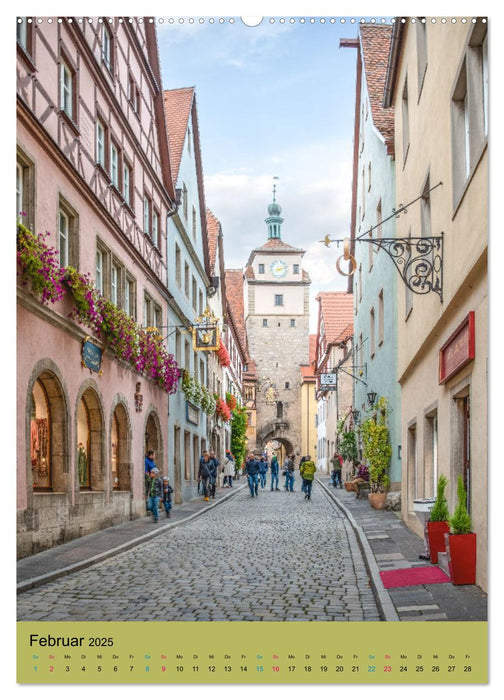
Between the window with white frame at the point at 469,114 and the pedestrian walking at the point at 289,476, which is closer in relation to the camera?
the window with white frame at the point at 469,114

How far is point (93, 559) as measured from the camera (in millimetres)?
10156

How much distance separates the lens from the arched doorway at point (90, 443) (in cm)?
1344

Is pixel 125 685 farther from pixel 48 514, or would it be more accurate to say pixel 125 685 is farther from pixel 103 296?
pixel 103 296

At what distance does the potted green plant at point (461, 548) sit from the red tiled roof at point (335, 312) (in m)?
37.4

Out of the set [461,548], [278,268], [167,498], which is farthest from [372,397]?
[278,268]

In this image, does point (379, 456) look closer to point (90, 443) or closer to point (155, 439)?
point (155, 439)

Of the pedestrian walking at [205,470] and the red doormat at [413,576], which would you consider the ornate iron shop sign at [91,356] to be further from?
the pedestrian walking at [205,470]

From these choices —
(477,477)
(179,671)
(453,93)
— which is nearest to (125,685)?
(179,671)

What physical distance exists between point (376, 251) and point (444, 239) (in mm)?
6431

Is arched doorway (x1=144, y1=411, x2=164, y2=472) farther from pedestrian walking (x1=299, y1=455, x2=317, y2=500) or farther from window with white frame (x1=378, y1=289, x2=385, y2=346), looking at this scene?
pedestrian walking (x1=299, y1=455, x2=317, y2=500)

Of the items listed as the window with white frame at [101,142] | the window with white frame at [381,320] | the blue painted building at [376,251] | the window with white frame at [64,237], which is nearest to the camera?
the window with white frame at [64,237]

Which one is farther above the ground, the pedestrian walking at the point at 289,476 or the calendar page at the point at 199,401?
the calendar page at the point at 199,401

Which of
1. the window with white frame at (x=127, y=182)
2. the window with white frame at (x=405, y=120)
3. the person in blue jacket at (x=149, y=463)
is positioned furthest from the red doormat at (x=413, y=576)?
the window with white frame at (x=127, y=182)

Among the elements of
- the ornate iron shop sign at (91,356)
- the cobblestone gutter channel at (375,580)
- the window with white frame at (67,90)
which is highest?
the window with white frame at (67,90)
